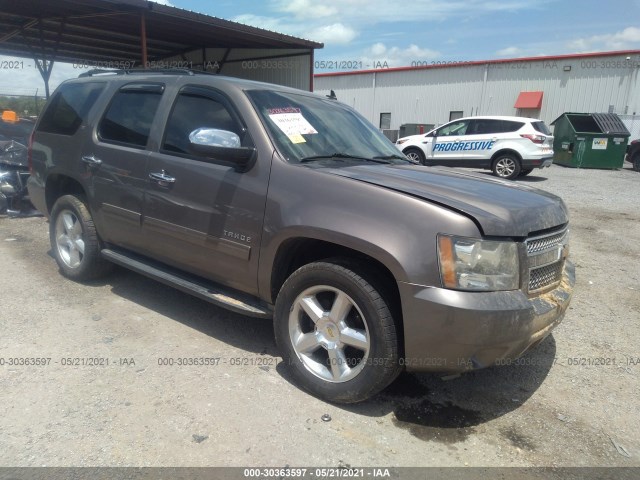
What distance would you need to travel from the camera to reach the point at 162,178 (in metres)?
3.48

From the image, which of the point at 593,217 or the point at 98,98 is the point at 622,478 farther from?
the point at 593,217

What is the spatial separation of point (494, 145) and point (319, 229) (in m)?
12.6

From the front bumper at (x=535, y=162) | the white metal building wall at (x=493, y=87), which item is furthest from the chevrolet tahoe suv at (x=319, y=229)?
the white metal building wall at (x=493, y=87)

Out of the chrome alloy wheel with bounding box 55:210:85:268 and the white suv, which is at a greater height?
the white suv

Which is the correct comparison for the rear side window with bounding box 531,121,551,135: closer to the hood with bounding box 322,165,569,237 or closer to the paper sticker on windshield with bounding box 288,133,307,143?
the hood with bounding box 322,165,569,237

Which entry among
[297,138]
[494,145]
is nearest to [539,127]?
[494,145]

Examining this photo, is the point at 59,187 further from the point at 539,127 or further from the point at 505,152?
the point at 539,127

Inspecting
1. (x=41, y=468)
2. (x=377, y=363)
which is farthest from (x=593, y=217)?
(x=41, y=468)

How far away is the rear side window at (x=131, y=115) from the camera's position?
3.78 meters

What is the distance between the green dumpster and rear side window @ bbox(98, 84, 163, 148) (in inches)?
683

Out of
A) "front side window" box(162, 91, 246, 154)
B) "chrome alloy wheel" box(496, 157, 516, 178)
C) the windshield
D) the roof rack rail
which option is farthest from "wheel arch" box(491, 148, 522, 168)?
"front side window" box(162, 91, 246, 154)

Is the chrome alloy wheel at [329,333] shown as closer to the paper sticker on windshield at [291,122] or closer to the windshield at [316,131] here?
the windshield at [316,131]

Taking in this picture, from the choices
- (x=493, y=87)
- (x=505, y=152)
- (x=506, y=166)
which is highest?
(x=493, y=87)

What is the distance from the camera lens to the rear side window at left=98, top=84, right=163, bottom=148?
378cm
